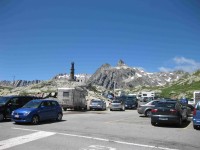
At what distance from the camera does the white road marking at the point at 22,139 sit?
37.4 feet

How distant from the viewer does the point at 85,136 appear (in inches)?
543

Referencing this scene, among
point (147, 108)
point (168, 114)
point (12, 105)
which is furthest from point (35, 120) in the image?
point (147, 108)

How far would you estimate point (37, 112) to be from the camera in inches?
750

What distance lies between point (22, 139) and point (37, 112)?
21.2 ft

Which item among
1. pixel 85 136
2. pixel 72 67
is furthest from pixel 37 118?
pixel 72 67

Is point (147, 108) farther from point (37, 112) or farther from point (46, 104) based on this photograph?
point (37, 112)

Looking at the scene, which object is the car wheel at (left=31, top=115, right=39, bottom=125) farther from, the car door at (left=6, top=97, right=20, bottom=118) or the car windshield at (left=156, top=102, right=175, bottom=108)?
the car windshield at (left=156, top=102, right=175, bottom=108)

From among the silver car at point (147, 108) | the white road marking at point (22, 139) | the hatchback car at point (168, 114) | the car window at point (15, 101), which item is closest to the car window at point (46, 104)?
the car window at point (15, 101)

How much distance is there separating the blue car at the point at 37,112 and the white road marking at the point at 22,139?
3830 mm

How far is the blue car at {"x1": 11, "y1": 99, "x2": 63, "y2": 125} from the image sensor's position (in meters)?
18.4

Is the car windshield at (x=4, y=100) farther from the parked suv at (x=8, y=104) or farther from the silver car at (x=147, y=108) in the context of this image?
the silver car at (x=147, y=108)

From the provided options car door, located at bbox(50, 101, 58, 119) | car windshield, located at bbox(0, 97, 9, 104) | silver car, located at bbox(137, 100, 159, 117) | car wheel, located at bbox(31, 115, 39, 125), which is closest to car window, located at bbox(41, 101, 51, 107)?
car door, located at bbox(50, 101, 58, 119)

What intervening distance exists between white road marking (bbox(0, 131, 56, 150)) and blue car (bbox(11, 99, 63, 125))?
383 centimetres

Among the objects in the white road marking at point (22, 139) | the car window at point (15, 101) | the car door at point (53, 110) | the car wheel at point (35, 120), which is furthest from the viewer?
the car window at point (15, 101)
